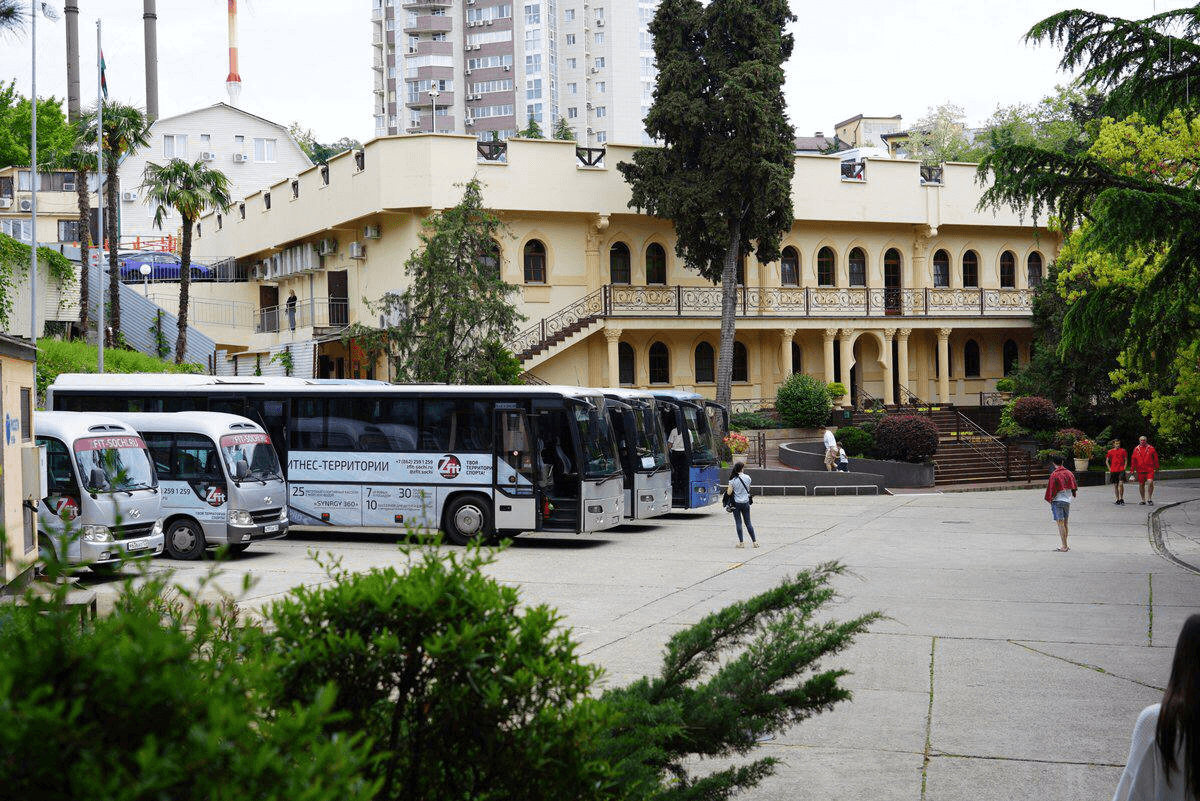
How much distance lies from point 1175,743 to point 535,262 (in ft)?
127

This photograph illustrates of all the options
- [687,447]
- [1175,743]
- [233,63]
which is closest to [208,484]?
[687,447]

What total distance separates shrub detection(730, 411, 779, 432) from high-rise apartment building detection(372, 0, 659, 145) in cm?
7007

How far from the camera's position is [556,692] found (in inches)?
151

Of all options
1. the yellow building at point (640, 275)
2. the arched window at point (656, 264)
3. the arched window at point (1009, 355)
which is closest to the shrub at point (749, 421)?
the yellow building at point (640, 275)

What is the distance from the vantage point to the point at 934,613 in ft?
45.3

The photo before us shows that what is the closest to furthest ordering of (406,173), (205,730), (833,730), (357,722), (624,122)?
(205,730), (357,722), (833,730), (406,173), (624,122)

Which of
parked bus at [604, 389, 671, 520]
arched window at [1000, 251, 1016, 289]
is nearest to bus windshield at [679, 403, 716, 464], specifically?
parked bus at [604, 389, 671, 520]

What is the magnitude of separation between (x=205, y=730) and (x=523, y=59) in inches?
4431

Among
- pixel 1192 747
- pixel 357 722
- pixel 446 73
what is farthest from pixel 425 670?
pixel 446 73

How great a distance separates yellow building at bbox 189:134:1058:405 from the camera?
40.2 m

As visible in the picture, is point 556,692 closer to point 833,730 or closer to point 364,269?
point 833,730

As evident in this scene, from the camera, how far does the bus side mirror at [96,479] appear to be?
17.5m

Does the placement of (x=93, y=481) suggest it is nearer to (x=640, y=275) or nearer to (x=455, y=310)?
(x=455, y=310)

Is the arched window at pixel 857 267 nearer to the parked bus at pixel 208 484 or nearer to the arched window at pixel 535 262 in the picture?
the arched window at pixel 535 262
